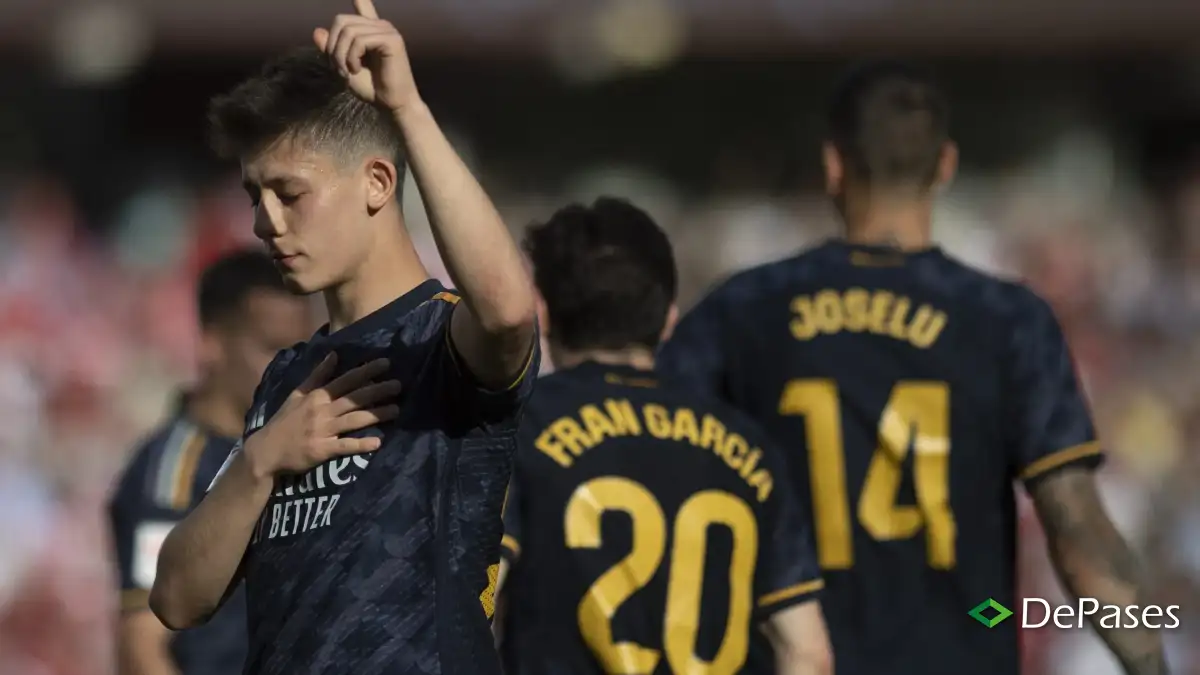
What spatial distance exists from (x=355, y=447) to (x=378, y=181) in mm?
424

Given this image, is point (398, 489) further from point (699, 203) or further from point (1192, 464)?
point (699, 203)

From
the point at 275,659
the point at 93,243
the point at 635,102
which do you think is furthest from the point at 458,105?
the point at 275,659

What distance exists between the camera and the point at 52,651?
1114 cm

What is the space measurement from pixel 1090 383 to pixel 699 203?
3.29m

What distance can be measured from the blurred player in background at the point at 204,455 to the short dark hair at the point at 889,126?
1887mm

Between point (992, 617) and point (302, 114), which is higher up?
point (302, 114)

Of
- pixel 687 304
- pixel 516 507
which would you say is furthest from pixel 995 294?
pixel 687 304

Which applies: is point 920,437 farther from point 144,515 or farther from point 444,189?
point 144,515

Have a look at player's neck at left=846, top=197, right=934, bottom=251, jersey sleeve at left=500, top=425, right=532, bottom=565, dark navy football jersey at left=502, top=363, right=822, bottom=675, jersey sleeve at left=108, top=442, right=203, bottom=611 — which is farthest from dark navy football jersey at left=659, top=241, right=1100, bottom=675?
jersey sleeve at left=108, top=442, right=203, bottom=611

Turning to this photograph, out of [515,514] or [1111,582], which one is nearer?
[515,514]

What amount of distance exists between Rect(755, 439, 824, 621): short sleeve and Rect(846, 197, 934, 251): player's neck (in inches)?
33.0

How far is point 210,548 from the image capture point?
10.5ft

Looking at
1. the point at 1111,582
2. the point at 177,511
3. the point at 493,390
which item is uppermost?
the point at 493,390

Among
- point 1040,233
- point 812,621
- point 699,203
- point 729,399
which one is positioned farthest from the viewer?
point 699,203
